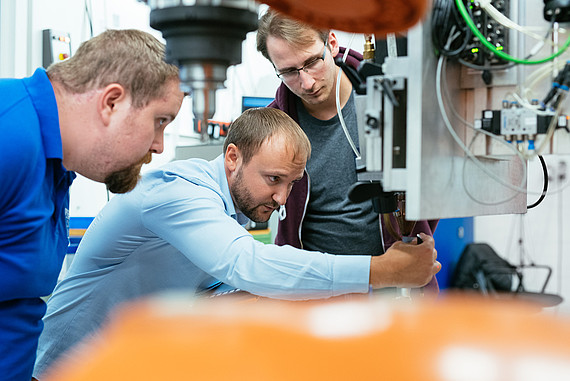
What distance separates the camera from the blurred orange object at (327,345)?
251 millimetres

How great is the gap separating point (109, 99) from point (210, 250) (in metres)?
0.33

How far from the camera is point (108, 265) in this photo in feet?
4.18

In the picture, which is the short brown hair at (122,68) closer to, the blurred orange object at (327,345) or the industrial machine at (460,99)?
the industrial machine at (460,99)

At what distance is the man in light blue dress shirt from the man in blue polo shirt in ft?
0.41

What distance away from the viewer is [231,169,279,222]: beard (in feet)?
4.89

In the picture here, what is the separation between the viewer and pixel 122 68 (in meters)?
0.97

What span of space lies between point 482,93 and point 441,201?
20cm

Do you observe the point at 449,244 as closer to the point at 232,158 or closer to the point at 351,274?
the point at 232,158

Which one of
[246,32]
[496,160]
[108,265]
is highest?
[246,32]

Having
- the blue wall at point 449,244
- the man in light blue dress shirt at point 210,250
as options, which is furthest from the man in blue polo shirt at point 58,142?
the blue wall at point 449,244

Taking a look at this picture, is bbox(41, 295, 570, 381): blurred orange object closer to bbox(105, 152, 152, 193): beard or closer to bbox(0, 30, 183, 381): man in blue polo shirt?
bbox(0, 30, 183, 381): man in blue polo shirt

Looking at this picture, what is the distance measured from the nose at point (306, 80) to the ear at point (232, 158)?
10.2 inches

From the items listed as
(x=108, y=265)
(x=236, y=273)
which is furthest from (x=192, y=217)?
(x=108, y=265)

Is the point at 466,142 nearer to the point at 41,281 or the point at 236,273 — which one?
the point at 236,273
